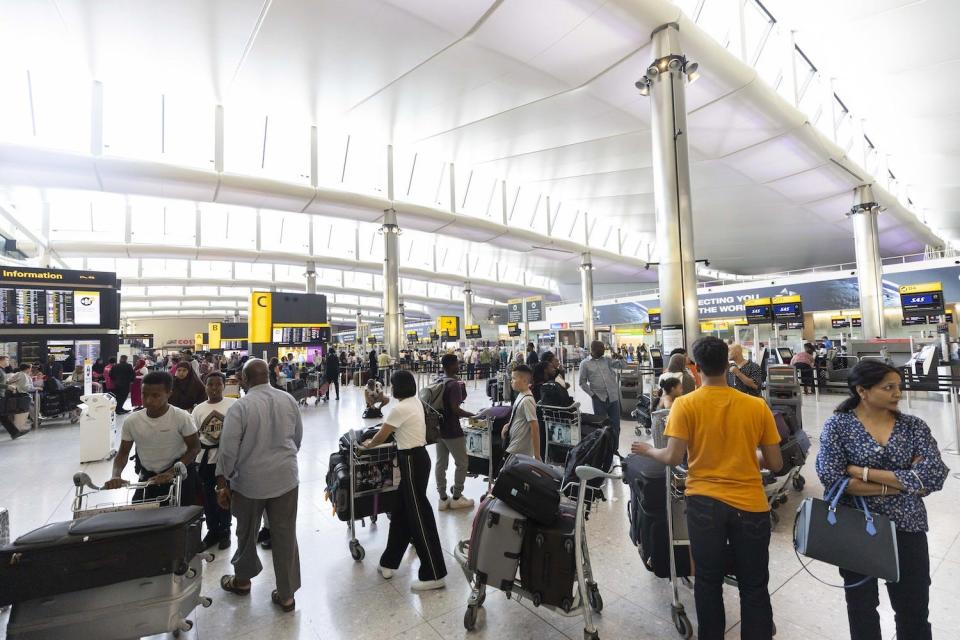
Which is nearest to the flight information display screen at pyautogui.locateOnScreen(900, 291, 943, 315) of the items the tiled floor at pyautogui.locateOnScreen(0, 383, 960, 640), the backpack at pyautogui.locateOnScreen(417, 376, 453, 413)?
the tiled floor at pyautogui.locateOnScreen(0, 383, 960, 640)

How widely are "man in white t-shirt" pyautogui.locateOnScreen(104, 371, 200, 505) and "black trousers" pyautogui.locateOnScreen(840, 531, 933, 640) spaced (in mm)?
3746

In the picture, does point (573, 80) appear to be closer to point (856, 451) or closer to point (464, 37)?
point (464, 37)

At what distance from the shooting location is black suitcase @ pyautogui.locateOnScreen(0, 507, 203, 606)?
180 centimetres

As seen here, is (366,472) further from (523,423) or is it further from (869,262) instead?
(869,262)

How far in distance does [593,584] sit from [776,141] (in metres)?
12.3

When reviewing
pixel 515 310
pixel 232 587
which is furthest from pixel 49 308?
pixel 515 310

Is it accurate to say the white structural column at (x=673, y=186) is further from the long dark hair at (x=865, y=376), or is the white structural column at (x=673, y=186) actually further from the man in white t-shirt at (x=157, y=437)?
the man in white t-shirt at (x=157, y=437)

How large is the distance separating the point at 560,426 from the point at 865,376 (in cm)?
307

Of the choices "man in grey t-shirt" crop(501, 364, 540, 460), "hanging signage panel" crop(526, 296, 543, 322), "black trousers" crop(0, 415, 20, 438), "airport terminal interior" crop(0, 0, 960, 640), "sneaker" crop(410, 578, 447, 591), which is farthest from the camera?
"hanging signage panel" crop(526, 296, 543, 322)

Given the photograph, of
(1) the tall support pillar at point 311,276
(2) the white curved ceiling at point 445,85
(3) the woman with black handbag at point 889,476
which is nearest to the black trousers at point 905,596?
(3) the woman with black handbag at point 889,476

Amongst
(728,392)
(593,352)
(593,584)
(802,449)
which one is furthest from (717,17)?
(593,584)

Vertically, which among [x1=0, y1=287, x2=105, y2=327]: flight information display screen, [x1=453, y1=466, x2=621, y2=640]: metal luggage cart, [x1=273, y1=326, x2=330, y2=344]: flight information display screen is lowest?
[x1=453, y1=466, x2=621, y2=640]: metal luggage cart

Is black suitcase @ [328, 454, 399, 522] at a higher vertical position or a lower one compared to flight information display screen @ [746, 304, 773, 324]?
lower

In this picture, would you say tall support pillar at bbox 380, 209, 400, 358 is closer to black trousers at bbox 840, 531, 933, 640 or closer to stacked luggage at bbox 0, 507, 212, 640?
stacked luggage at bbox 0, 507, 212, 640
